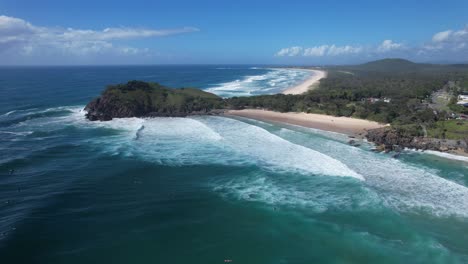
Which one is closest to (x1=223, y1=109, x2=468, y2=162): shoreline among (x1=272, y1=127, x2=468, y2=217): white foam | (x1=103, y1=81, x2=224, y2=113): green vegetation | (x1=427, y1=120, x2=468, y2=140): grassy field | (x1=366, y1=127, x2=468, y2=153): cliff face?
(x1=366, y1=127, x2=468, y2=153): cliff face

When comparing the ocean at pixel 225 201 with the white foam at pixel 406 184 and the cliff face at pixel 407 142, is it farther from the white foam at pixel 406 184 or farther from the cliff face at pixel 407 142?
the cliff face at pixel 407 142

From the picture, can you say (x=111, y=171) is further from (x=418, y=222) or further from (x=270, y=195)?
(x=418, y=222)

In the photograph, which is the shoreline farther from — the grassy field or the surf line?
the surf line

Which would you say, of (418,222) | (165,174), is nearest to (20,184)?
(165,174)

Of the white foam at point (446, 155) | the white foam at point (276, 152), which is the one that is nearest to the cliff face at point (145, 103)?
the white foam at point (276, 152)

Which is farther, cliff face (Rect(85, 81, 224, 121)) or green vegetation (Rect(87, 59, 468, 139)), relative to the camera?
cliff face (Rect(85, 81, 224, 121))
